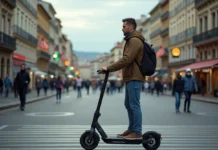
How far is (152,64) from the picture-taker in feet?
24.7

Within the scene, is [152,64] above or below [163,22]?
below

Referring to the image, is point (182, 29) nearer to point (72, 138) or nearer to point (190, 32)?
point (190, 32)

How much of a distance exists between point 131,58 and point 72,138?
286cm

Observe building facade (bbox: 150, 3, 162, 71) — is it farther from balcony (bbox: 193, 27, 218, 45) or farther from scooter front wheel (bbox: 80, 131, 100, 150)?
scooter front wheel (bbox: 80, 131, 100, 150)

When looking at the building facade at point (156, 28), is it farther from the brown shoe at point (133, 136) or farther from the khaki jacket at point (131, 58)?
the brown shoe at point (133, 136)

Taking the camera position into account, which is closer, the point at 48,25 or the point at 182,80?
the point at 182,80

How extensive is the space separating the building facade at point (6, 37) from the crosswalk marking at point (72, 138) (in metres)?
33.7

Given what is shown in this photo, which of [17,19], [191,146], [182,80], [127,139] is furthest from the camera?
[17,19]

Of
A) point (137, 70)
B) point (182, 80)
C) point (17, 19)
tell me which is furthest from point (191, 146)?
point (17, 19)

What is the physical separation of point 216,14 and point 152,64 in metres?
42.6

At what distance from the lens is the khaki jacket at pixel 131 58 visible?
739 cm

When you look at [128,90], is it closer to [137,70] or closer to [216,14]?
[137,70]

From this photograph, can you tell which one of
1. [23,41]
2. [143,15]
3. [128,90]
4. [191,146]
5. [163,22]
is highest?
[143,15]

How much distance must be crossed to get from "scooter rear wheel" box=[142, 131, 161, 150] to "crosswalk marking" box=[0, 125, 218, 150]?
0.68 metres
